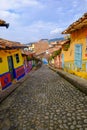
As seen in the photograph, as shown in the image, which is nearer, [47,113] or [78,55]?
[47,113]

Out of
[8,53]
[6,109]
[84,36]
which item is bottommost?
[6,109]

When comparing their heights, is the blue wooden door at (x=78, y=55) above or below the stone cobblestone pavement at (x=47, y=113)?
above

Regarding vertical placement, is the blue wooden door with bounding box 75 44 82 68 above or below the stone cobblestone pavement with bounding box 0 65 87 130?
above

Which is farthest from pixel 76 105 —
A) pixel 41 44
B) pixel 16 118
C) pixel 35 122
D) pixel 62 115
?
pixel 41 44

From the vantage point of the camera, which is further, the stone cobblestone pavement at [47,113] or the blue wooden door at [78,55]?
the blue wooden door at [78,55]

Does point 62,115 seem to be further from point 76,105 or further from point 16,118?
point 16,118

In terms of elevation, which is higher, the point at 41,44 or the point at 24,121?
the point at 41,44

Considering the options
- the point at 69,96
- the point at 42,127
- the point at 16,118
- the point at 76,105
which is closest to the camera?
the point at 42,127

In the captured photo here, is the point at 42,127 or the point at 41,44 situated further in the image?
the point at 41,44

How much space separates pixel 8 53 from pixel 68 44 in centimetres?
528

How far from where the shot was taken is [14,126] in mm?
4422

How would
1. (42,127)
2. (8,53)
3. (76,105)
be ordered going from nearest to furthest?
1. (42,127)
2. (76,105)
3. (8,53)

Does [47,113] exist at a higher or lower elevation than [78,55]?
lower

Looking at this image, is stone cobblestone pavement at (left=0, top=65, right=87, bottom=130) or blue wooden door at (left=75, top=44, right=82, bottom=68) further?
blue wooden door at (left=75, top=44, right=82, bottom=68)
